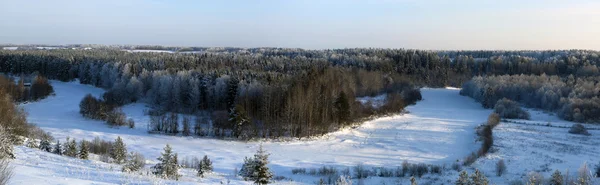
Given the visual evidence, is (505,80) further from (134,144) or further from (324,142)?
(134,144)

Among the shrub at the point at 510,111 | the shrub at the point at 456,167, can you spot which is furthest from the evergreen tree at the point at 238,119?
the shrub at the point at 510,111

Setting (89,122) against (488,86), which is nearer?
(89,122)

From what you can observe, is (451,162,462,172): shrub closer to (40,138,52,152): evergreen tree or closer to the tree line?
(40,138,52,152): evergreen tree

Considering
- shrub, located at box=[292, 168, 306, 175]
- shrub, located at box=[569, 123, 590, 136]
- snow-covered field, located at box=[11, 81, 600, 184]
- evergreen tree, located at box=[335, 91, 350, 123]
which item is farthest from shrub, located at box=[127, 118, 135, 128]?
shrub, located at box=[569, 123, 590, 136]

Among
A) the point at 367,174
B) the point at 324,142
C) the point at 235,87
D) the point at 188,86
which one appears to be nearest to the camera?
the point at 367,174

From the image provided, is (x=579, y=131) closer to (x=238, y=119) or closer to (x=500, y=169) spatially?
(x=500, y=169)

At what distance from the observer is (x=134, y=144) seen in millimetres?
34156

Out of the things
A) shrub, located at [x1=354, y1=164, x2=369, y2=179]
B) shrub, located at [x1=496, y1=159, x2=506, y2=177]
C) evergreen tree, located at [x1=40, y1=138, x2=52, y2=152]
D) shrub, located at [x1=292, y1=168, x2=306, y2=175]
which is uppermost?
evergreen tree, located at [x1=40, y1=138, x2=52, y2=152]

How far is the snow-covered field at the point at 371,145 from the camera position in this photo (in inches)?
1013

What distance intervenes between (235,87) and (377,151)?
20641mm

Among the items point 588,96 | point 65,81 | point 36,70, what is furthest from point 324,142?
point 36,70

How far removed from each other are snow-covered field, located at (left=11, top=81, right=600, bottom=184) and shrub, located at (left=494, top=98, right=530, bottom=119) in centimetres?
371

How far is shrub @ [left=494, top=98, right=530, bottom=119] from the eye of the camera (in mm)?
53406

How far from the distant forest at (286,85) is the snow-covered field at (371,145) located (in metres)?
2.44
